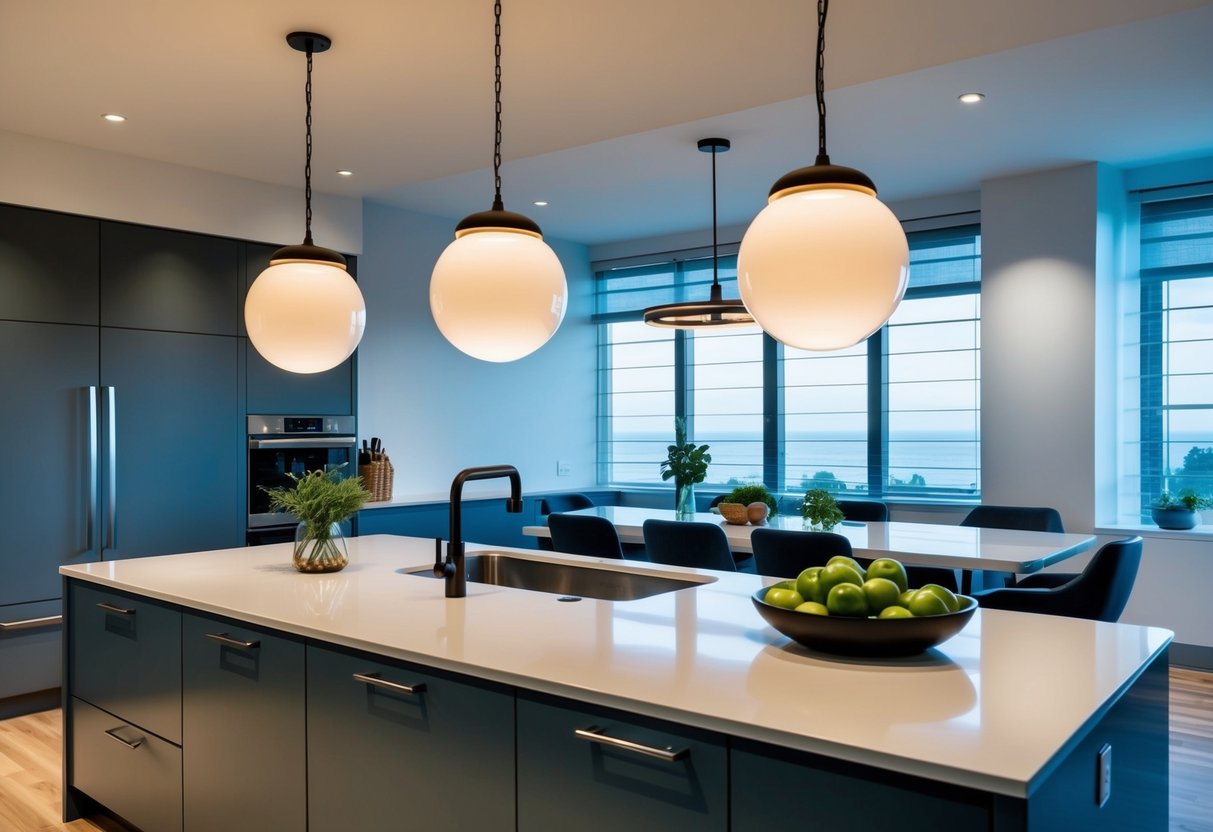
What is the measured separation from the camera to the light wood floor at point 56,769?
2836 millimetres

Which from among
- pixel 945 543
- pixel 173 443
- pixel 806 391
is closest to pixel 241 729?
pixel 173 443

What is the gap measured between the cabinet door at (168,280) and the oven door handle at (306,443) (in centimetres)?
55

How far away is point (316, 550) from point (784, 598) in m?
1.50

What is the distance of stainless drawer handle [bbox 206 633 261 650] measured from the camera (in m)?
2.14

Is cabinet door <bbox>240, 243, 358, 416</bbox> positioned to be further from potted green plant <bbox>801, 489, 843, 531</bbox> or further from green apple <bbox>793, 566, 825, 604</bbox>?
green apple <bbox>793, 566, 825, 604</bbox>

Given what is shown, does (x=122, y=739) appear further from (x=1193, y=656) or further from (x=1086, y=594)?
(x=1193, y=656)

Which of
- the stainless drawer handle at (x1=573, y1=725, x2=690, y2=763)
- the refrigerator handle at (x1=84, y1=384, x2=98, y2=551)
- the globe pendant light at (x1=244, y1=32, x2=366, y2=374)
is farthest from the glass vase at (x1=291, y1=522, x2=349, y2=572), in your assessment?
the refrigerator handle at (x1=84, y1=384, x2=98, y2=551)

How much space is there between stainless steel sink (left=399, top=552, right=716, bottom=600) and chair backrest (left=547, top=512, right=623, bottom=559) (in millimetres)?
909

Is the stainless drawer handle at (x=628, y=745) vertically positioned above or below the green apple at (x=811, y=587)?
below

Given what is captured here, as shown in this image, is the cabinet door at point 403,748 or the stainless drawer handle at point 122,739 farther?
the stainless drawer handle at point 122,739

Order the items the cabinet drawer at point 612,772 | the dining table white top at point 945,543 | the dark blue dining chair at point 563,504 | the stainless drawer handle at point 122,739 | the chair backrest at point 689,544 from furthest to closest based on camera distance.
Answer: the dark blue dining chair at point 563,504
the chair backrest at point 689,544
the dining table white top at point 945,543
the stainless drawer handle at point 122,739
the cabinet drawer at point 612,772

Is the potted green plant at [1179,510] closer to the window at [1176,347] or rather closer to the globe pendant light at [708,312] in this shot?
the window at [1176,347]

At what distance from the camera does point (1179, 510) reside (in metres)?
4.75

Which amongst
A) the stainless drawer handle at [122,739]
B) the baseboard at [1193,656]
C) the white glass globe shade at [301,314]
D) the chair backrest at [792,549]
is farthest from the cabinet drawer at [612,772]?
the baseboard at [1193,656]
